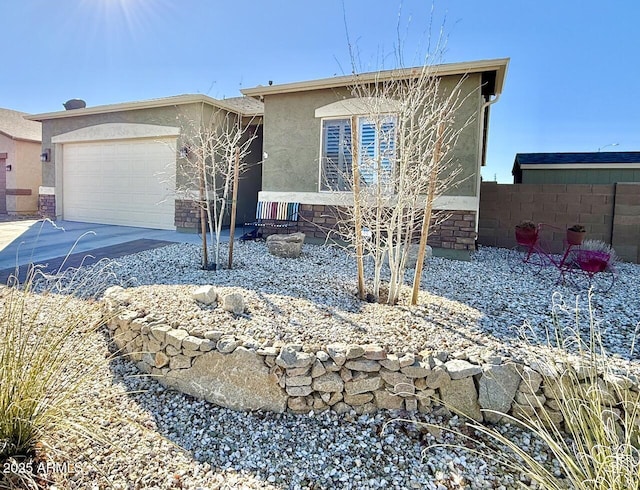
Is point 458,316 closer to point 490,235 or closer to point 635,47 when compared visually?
point 490,235

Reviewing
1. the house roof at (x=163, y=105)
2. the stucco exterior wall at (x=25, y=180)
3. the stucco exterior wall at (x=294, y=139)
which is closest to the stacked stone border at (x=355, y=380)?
the stucco exterior wall at (x=294, y=139)

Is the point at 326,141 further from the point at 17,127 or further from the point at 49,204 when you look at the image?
the point at 17,127

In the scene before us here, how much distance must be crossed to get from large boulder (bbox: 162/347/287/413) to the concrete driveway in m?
4.15

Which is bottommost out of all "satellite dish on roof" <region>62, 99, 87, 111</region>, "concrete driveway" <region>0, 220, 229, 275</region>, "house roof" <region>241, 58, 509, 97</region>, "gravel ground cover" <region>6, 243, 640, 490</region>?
"gravel ground cover" <region>6, 243, 640, 490</region>

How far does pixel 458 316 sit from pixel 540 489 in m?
2.06

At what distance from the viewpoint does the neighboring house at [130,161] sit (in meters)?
10.5

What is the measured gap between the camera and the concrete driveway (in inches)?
282

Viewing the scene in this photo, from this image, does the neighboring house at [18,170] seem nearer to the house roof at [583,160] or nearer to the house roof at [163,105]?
the house roof at [163,105]

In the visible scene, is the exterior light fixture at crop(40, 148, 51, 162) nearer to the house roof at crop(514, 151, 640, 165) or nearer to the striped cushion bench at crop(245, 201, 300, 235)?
the striped cushion bench at crop(245, 201, 300, 235)

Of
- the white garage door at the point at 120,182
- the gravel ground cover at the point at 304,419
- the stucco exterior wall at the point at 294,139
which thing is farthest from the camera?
the white garage door at the point at 120,182

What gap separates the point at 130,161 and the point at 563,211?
11612 millimetres

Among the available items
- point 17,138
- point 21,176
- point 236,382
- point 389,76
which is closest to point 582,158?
point 389,76

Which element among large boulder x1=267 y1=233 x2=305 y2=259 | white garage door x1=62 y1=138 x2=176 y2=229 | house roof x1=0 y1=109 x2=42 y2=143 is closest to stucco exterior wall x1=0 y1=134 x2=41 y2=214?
house roof x1=0 y1=109 x2=42 y2=143

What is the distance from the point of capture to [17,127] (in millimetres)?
15922
